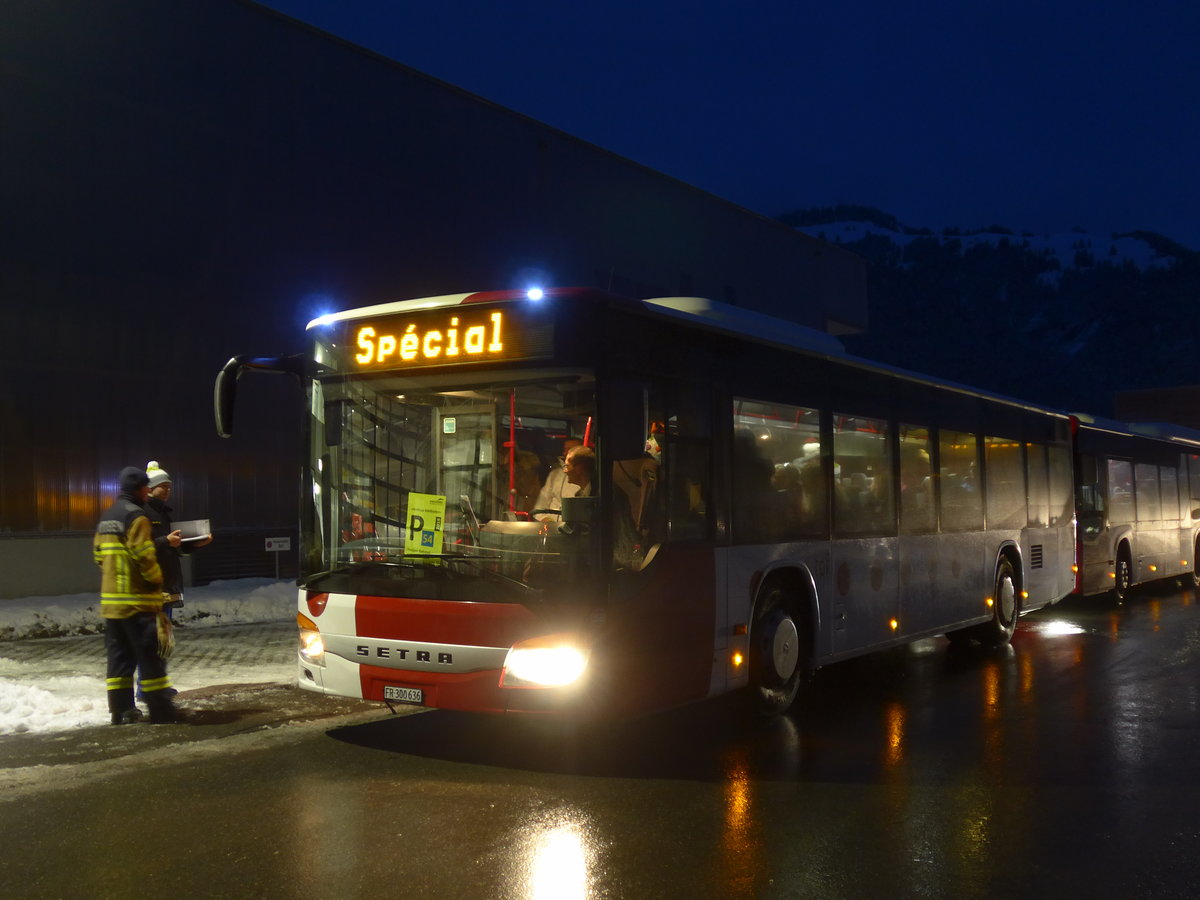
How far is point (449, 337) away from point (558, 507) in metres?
1.35

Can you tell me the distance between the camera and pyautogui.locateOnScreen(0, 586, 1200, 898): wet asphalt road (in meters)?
5.05

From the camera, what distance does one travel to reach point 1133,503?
19.5 meters

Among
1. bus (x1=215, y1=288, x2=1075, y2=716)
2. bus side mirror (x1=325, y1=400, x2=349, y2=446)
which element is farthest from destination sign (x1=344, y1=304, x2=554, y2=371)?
bus side mirror (x1=325, y1=400, x2=349, y2=446)

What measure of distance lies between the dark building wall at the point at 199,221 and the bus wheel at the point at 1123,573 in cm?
1371

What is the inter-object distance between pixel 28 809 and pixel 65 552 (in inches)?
468

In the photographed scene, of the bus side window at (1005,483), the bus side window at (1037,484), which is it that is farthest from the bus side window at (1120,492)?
the bus side window at (1005,483)

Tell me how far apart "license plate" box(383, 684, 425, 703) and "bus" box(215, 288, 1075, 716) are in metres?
0.01

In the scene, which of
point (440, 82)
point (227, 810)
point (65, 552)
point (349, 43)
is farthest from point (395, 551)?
point (440, 82)

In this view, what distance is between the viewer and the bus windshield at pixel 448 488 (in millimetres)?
6859

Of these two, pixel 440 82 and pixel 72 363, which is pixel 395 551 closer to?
pixel 72 363

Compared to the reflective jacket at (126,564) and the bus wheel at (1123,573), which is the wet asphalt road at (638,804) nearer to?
the reflective jacket at (126,564)

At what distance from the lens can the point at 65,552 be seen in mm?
17062

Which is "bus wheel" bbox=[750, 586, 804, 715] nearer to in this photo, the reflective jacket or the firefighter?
the firefighter

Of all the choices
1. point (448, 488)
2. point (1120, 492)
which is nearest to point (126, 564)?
point (448, 488)
